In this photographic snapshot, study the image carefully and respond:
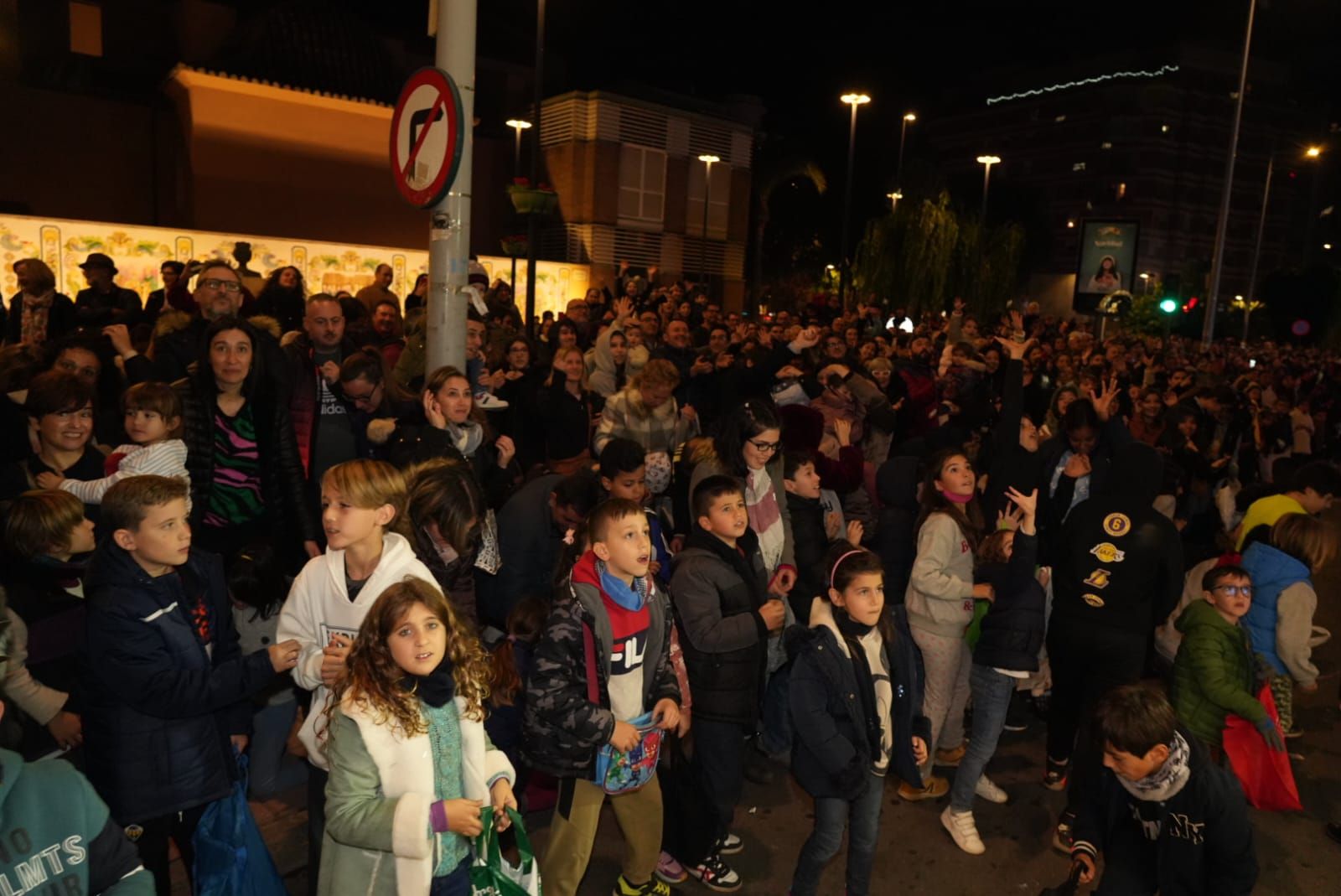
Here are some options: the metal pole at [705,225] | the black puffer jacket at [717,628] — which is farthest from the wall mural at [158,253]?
the metal pole at [705,225]

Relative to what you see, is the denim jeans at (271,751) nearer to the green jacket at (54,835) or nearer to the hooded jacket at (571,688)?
the hooded jacket at (571,688)

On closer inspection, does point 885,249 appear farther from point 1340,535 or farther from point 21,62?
point 21,62

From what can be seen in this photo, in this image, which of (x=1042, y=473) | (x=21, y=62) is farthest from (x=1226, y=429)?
(x=21, y=62)

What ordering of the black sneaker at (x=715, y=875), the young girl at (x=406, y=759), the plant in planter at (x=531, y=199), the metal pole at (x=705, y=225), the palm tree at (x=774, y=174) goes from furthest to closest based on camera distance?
the palm tree at (x=774, y=174) → the metal pole at (x=705, y=225) → the plant in planter at (x=531, y=199) → the black sneaker at (x=715, y=875) → the young girl at (x=406, y=759)

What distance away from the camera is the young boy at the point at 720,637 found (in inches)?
154

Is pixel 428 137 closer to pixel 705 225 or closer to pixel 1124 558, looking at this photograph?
pixel 1124 558

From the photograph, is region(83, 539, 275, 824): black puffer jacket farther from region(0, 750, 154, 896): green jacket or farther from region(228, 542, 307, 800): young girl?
region(0, 750, 154, 896): green jacket

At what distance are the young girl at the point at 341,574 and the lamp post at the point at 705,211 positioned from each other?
26701 millimetres

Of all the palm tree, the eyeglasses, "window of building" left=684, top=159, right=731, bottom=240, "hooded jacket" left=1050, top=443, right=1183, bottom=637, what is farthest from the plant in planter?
the palm tree

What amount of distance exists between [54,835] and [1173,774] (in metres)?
3.30

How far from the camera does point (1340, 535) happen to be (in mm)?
12305

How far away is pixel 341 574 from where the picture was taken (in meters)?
3.23

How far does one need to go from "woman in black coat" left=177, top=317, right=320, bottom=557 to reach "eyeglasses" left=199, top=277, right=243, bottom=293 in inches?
43.1

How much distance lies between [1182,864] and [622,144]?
89.4ft
